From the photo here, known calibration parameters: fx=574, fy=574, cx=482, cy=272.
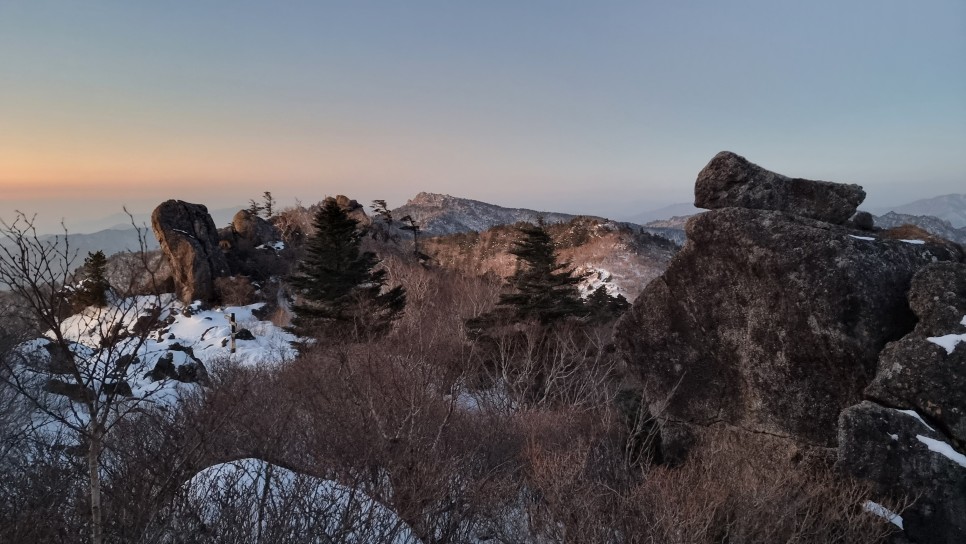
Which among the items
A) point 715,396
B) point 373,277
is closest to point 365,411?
point 715,396

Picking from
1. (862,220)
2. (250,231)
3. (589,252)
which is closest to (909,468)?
(862,220)

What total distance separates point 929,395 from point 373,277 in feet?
66.2

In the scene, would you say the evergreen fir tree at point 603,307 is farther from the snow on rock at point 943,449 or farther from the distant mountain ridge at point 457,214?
the distant mountain ridge at point 457,214

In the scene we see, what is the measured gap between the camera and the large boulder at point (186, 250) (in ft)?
110

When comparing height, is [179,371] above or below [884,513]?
below

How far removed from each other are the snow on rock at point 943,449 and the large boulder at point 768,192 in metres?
4.06

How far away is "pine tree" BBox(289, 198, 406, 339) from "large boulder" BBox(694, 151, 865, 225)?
1540cm

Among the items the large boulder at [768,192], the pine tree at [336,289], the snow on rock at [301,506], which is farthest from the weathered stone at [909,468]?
the pine tree at [336,289]

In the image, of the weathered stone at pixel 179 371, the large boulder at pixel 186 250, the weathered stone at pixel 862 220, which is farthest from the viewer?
the large boulder at pixel 186 250

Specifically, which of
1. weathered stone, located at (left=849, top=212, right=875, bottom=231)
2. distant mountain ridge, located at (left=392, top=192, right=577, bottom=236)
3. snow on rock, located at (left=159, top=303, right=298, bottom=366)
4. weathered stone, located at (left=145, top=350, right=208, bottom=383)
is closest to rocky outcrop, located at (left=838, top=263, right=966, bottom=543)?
weathered stone, located at (left=849, top=212, right=875, bottom=231)

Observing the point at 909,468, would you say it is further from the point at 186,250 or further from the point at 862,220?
the point at 186,250

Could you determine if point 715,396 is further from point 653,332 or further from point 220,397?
point 220,397

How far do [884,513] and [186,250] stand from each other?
3522 cm

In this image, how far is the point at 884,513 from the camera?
707 cm
